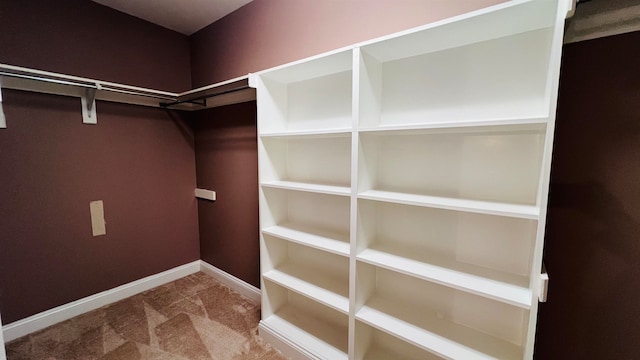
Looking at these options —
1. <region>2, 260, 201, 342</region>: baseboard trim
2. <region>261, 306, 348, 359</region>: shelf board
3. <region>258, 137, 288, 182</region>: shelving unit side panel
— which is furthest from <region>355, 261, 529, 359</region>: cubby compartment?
<region>2, 260, 201, 342</region>: baseboard trim

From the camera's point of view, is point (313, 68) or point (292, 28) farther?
point (292, 28)

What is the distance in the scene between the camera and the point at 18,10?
5.82 ft

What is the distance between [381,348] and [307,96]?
1.77 meters

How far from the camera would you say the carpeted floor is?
1.72m

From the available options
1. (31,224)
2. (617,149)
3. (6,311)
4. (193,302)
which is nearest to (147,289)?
(193,302)

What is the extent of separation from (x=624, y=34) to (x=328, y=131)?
1.27 metres

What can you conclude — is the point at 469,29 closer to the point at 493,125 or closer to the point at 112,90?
the point at 493,125

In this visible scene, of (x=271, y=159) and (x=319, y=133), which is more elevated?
(x=319, y=133)

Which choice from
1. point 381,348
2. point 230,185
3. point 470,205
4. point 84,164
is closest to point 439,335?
point 381,348

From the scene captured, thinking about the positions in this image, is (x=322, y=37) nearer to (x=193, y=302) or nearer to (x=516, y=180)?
(x=516, y=180)

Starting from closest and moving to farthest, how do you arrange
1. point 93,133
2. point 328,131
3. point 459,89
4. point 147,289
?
point 459,89 < point 328,131 < point 93,133 < point 147,289

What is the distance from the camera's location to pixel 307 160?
188 centimetres

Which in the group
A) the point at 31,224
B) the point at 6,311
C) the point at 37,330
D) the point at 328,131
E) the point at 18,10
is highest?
the point at 18,10

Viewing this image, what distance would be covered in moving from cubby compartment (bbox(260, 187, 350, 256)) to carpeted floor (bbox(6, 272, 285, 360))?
0.85 meters
